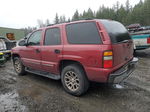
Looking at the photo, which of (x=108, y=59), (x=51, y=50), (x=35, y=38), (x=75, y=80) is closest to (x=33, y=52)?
(x=35, y=38)

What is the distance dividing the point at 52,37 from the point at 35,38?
93 cm

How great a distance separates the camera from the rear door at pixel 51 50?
3.31m

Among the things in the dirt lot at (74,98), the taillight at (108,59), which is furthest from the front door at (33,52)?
the taillight at (108,59)

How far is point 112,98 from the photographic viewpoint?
118 inches

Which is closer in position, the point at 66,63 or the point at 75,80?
the point at 75,80

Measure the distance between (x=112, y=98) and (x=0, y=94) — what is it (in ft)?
10.3

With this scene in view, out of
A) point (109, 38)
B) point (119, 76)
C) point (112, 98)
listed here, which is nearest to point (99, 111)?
point (112, 98)

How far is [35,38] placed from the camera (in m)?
4.16

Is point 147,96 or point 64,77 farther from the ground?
point 64,77

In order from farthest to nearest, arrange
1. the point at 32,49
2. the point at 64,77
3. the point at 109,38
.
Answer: the point at 32,49 → the point at 64,77 → the point at 109,38

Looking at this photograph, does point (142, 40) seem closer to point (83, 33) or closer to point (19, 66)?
point (83, 33)

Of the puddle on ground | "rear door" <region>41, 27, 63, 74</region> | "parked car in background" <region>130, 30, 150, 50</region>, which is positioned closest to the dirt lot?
the puddle on ground

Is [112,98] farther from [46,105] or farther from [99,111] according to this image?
[46,105]

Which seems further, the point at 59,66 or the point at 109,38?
the point at 59,66
